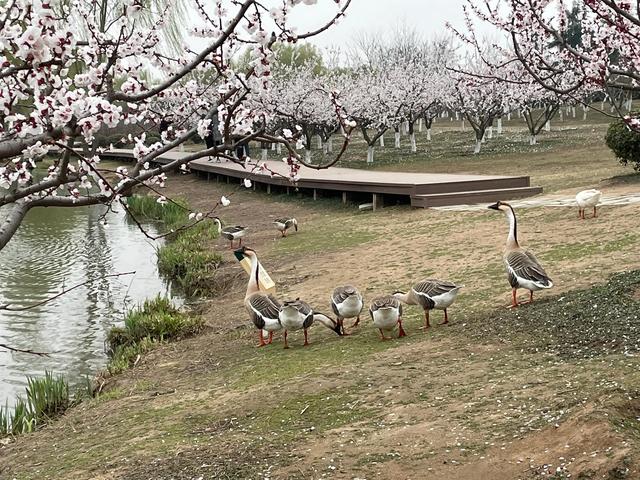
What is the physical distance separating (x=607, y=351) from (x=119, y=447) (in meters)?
4.61

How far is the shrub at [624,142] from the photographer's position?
61.5ft

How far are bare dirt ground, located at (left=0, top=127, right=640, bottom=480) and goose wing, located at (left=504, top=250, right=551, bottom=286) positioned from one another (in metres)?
0.35

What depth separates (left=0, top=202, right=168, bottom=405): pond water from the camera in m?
11.7

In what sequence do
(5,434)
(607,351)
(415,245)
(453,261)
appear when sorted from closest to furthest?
(607,351) → (5,434) → (453,261) → (415,245)

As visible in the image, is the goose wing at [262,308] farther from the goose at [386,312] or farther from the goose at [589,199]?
the goose at [589,199]

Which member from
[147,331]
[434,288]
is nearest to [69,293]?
[147,331]

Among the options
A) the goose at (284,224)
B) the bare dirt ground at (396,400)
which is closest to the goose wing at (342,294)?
the bare dirt ground at (396,400)

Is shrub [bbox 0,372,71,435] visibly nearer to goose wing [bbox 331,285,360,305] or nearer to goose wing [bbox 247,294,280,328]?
goose wing [bbox 247,294,280,328]

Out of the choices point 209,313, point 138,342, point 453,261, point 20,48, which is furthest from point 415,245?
point 20,48

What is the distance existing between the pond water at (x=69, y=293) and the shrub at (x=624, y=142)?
39.8 ft

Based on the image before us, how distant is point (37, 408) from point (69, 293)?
321 inches

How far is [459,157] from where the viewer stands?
36469 millimetres

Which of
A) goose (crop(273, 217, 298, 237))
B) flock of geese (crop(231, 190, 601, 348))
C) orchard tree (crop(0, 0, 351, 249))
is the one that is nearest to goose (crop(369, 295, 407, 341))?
flock of geese (crop(231, 190, 601, 348))

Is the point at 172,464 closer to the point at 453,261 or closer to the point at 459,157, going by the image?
the point at 453,261
